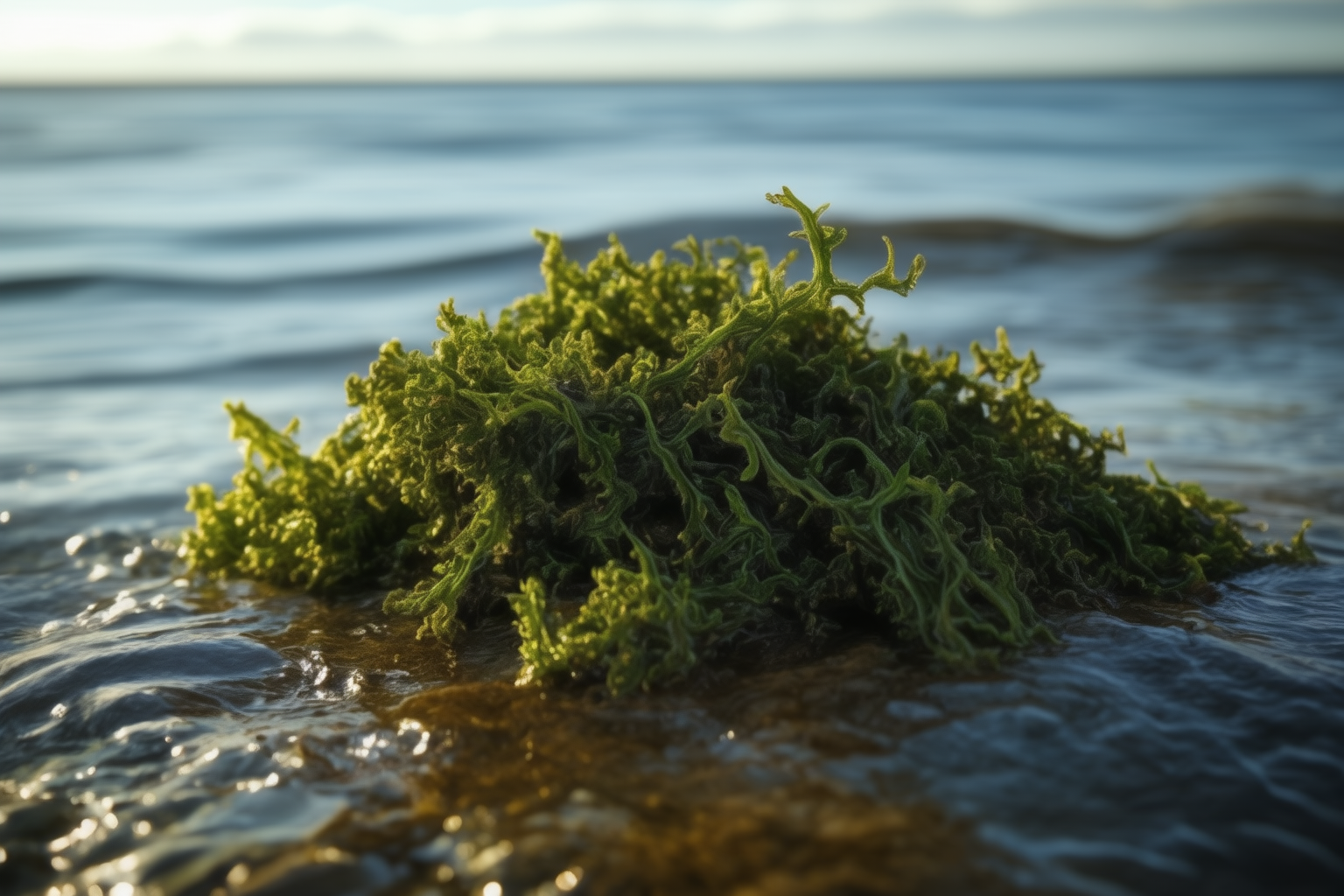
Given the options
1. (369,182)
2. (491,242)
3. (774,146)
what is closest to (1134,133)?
(774,146)

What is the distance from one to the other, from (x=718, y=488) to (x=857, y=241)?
13.8 m

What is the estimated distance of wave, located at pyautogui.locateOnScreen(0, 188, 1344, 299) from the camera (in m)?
13.1

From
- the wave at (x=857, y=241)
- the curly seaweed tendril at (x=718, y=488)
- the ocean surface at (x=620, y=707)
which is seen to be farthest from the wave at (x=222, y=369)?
the curly seaweed tendril at (x=718, y=488)

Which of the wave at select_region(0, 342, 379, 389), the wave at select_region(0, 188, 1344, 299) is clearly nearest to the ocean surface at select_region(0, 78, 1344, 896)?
the wave at select_region(0, 342, 379, 389)

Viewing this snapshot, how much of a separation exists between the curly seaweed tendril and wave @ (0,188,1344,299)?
414 inches

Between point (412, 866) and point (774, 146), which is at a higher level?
point (774, 146)

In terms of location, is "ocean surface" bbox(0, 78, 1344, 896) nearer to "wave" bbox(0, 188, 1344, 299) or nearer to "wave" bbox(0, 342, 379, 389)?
"wave" bbox(0, 342, 379, 389)

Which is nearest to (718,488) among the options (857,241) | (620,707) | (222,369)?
(620,707)

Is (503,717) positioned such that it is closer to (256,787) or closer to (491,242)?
(256,787)

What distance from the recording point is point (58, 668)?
9.13ft

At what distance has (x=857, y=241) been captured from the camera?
16.0m

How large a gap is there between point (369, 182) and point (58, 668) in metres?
26.3

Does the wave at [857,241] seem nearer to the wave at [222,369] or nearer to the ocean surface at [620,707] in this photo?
the ocean surface at [620,707]

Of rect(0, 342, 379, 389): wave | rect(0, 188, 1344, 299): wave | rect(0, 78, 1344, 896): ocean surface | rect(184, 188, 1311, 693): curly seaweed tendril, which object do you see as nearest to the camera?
rect(0, 78, 1344, 896): ocean surface
